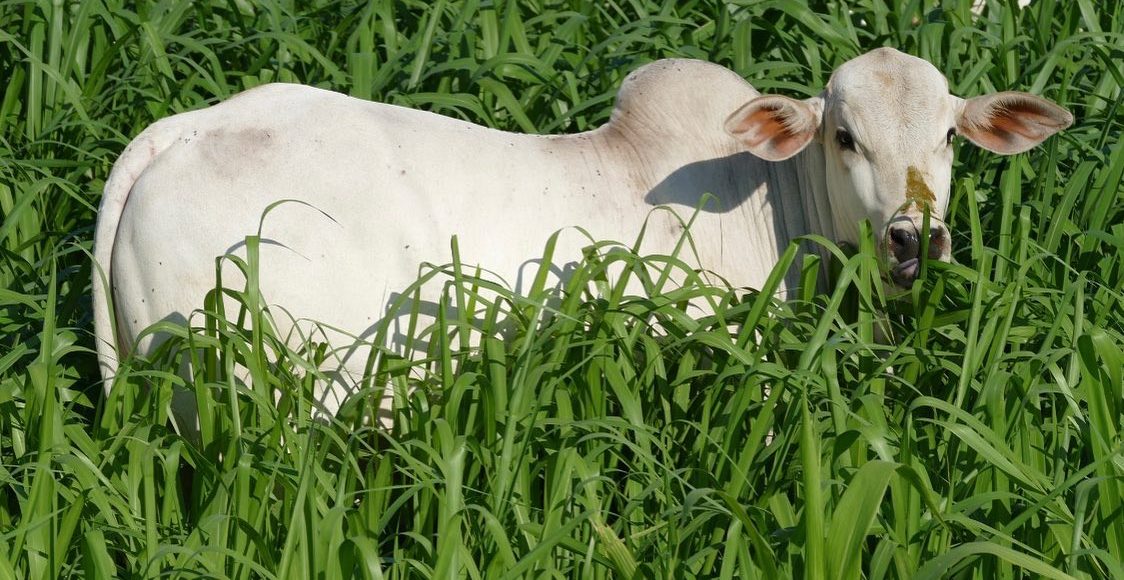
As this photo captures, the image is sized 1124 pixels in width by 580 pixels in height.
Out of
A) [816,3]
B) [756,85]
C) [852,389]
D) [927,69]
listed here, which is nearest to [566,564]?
[852,389]

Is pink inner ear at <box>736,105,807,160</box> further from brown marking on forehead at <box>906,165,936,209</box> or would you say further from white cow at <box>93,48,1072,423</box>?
brown marking on forehead at <box>906,165,936,209</box>

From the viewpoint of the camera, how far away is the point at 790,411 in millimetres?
3164

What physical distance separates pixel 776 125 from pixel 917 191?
444 millimetres

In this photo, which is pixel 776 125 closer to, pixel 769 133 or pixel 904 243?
pixel 769 133

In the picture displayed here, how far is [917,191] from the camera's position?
3.69 m

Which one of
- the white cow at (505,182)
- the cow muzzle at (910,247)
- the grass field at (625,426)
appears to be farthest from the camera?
the cow muzzle at (910,247)

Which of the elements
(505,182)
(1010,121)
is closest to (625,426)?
(505,182)

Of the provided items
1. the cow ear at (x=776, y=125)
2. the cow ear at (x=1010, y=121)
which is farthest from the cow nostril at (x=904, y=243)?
the cow ear at (x=1010, y=121)

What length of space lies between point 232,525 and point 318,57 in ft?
7.45

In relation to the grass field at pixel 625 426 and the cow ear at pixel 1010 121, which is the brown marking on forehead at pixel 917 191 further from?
the cow ear at pixel 1010 121

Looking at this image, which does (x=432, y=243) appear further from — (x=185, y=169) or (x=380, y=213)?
(x=185, y=169)

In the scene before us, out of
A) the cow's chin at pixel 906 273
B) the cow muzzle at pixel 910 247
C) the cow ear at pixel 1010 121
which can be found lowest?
the cow's chin at pixel 906 273

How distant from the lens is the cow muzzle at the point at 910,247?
364 cm

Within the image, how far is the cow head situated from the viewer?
3688 mm
